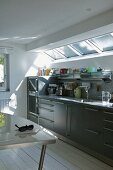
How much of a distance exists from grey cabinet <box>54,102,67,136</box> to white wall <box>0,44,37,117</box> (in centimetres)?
192

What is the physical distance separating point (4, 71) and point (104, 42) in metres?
3.11

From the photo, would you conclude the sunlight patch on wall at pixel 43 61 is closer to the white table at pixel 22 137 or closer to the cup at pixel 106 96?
the cup at pixel 106 96

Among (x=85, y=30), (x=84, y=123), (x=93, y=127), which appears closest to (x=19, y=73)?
(x=85, y=30)

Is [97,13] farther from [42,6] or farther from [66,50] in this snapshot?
[66,50]

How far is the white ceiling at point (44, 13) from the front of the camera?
124 inches

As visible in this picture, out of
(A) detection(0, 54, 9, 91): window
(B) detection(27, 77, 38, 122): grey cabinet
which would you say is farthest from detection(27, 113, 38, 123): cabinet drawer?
(A) detection(0, 54, 9, 91): window

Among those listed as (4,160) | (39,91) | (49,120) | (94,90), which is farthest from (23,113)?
(4,160)

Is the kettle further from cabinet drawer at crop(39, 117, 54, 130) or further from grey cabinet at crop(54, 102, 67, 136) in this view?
cabinet drawer at crop(39, 117, 54, 130)

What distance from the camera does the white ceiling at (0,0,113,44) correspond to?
3139 mm

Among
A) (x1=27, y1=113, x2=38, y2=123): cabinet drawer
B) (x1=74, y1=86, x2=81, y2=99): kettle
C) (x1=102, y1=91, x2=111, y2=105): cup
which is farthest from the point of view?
(x1=27, y1=113, x2=38, y2=123): cabinet drawer

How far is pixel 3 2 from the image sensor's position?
10.1 ft

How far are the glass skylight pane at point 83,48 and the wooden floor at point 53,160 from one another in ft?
8.11

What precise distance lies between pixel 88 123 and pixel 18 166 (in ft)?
4.65

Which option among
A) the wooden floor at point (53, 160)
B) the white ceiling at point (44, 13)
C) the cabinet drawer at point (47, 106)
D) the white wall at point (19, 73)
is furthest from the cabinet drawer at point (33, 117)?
the white ceiling at point (44, 13)
